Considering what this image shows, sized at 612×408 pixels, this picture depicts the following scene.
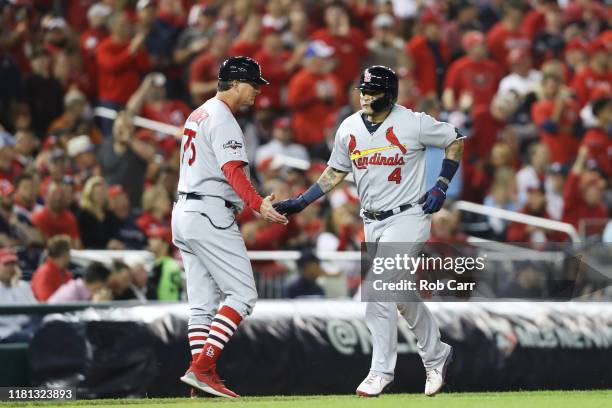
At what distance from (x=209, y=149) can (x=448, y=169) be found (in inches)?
66.3

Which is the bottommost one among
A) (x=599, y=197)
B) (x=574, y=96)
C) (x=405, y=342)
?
(x=405, y=342)

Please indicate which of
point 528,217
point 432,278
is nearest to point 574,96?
point 528,217

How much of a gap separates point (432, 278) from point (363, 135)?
2919mm

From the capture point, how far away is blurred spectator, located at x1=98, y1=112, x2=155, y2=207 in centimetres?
1584

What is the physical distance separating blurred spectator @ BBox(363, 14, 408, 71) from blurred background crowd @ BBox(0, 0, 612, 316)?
0.02 meters

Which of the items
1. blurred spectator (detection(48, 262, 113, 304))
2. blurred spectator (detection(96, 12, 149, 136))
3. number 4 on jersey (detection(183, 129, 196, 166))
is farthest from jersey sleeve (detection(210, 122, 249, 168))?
blurred spectator (detection(96, 12, 149, 136))

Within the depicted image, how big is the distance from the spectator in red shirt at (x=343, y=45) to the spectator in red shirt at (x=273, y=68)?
588mm

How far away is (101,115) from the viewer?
17391 millimetres

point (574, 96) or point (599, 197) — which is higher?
point (574, 96)

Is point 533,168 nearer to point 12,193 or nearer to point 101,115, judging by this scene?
point 101,115

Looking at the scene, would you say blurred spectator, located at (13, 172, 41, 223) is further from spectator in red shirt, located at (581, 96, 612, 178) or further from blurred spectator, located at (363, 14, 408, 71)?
spectator in red shirt, located at (581, 96, 612, 178)

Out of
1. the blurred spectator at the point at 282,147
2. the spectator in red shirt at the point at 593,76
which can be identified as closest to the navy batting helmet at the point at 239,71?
the blurred spectator at the point at 282,147

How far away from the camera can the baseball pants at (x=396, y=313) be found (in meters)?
9.59

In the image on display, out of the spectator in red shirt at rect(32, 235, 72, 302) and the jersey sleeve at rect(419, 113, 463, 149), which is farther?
the spectator in red shirt at rect(32, 235, 72, 302)
